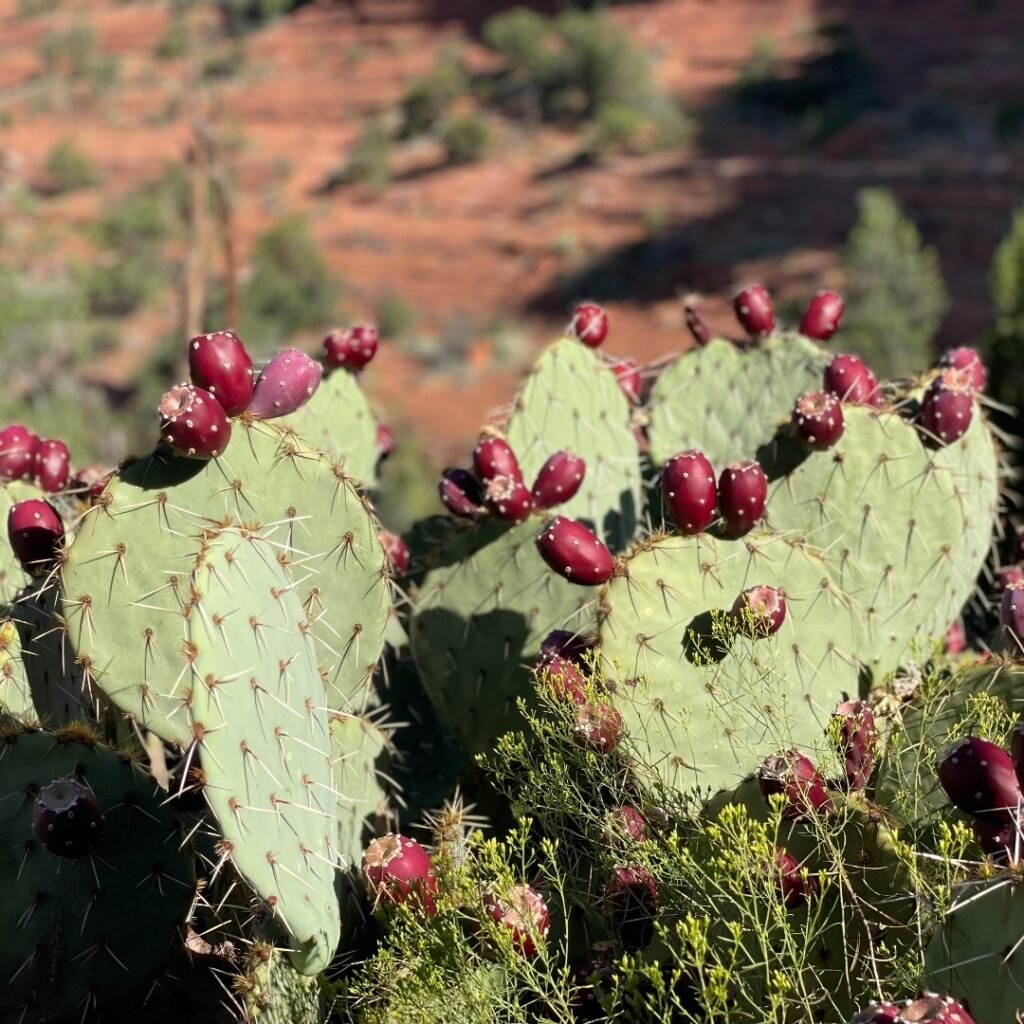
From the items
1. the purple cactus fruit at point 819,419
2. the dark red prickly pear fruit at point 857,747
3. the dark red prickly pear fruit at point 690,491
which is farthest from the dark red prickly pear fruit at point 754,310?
the dark red prickly pear fruit at point 857,747

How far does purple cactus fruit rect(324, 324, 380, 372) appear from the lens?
3.69 meters

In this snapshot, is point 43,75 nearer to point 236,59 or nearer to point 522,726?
point 236,59

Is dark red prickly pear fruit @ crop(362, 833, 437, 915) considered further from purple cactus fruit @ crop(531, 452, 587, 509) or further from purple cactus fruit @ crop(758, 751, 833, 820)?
purple cactus fruit @ crop(531, 452, 587, 509)

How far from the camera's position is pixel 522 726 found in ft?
9.52

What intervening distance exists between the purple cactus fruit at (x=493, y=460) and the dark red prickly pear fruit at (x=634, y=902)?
1.01 meters

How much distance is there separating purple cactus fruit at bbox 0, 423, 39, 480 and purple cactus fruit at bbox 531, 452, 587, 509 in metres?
1.41

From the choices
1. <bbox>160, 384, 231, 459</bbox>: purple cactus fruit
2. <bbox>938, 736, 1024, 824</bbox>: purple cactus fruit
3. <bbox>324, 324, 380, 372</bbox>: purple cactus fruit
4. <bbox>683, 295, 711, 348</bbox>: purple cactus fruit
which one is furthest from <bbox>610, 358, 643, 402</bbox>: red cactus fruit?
<bbox>938, 736, 1024, 824</bbox>: purple cactus fruit

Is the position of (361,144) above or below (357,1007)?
below

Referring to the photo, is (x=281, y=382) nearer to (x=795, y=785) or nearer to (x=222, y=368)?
(x=222, y=368)

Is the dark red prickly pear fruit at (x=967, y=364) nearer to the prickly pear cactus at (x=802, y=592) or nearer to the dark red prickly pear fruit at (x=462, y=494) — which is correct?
the prickly pear cactus at (x=802, y=592)

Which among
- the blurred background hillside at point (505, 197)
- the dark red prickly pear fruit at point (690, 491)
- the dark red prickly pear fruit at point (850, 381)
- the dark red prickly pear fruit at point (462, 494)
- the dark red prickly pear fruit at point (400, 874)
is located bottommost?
the blurred background hillside at point (505, 197)

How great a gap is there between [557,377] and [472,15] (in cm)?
4645

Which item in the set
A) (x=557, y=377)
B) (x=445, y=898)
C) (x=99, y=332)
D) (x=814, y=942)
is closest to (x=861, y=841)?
(x=814, y=942)

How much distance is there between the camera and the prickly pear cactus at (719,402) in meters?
3.82
